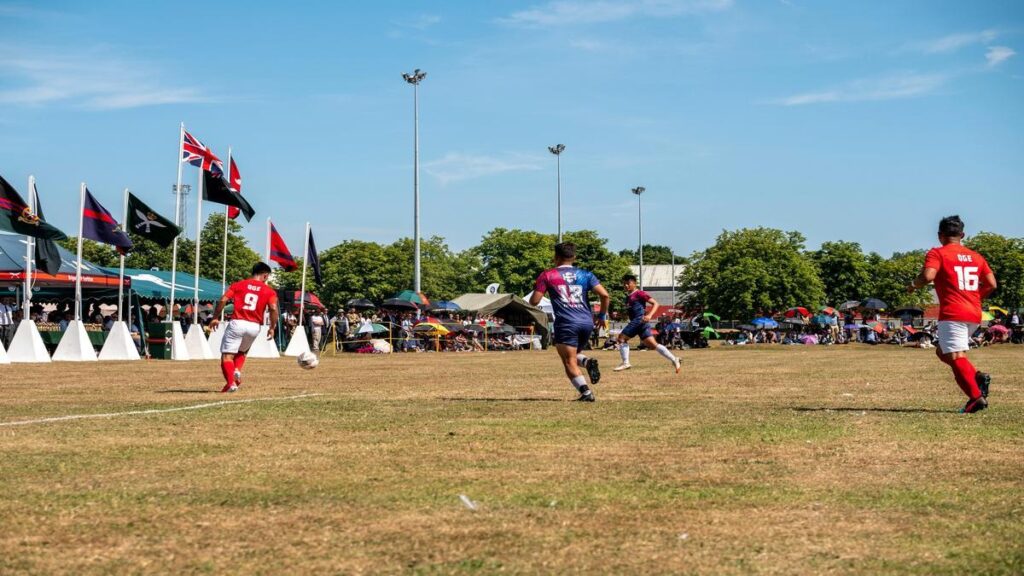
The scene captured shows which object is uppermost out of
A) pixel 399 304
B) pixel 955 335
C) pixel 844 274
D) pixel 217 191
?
pixel 844 274

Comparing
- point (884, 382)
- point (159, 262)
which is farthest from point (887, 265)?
point (884, 382)

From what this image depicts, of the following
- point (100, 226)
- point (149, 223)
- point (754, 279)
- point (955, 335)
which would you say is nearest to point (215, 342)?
point (149, 223)

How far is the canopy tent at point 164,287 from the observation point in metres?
42.8

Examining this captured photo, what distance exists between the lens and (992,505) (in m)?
6.01

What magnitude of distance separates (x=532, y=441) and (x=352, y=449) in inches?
57.7

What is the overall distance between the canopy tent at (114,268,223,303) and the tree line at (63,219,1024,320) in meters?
54.8

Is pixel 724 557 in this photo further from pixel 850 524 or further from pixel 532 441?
pixel 532 441

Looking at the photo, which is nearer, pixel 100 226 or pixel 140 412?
pixel 140 412

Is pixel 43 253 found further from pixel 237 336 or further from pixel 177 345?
pixel 237 336

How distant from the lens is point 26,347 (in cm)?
2798

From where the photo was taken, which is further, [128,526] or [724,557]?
[128,526]

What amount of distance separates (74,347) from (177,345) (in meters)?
3.05

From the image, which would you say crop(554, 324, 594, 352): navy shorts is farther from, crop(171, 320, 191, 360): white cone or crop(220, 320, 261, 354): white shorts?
crop(171, 320, 191, 360): white cone

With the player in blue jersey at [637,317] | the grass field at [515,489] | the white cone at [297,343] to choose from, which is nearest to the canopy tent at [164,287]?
the white cone at [297,343]
